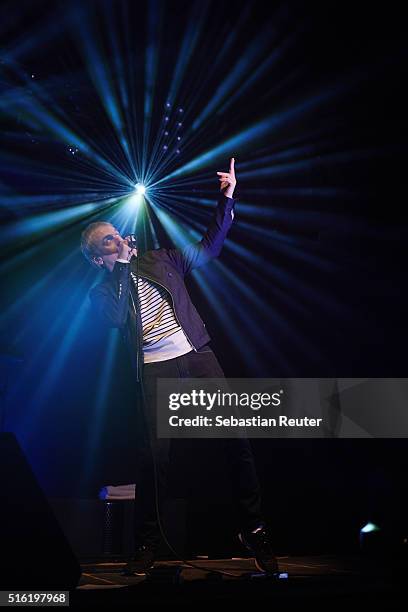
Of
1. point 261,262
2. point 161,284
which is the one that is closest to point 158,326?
point 161,284

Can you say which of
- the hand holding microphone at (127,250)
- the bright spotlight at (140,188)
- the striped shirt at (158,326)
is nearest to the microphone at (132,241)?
the hand holding microphone at (127,250)

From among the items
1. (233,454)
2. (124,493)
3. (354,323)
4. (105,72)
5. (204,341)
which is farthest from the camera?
(354,323)

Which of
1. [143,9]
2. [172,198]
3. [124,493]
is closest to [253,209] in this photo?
[172,198]

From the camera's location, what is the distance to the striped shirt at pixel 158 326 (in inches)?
108

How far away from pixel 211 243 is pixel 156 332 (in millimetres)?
499

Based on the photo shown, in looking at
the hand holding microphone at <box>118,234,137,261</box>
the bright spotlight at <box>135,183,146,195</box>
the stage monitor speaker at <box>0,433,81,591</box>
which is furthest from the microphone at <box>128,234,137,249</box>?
the bright spotlight at <box>135,183,146,195</box>

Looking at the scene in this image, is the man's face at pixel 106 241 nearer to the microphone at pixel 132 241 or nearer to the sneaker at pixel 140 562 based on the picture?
the microphone at pixel 132 241

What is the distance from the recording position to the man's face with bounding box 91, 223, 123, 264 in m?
2.90

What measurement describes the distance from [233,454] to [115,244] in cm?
112

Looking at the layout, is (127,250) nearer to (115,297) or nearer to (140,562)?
(115,297)

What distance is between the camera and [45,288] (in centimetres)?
462

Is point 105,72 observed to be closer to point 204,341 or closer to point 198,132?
point 198,132

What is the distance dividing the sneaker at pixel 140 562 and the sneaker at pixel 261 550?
0.39m

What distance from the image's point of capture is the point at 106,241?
9.52 ft
